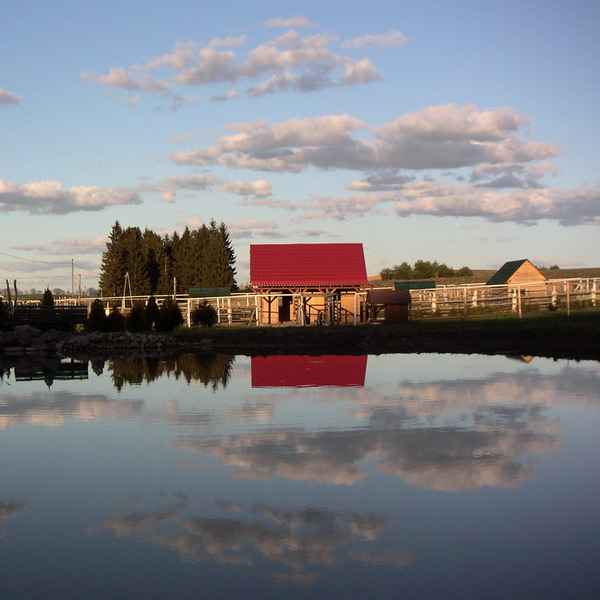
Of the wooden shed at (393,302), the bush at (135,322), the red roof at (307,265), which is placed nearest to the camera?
the wooden shed at (393,302)

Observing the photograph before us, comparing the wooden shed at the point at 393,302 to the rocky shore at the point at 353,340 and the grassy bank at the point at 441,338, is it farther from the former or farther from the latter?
the grassy bank at the point at 441,338

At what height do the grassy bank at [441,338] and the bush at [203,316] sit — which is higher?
the bush at [203,316]

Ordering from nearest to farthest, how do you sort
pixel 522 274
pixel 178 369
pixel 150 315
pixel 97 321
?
pixel 178 369
pixel 97 321
pixel 150 315
pixel 522 274

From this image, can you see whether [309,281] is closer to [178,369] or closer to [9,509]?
[178,369]

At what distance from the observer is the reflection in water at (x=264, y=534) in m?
6.45

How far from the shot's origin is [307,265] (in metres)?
48.4

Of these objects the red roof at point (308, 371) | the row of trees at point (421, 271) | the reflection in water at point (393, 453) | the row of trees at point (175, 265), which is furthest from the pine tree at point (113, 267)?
the reflection in water at point (393, 453)

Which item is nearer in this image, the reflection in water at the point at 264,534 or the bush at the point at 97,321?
the reflection in water at the point at 264,534

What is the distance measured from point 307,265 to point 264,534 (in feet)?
136

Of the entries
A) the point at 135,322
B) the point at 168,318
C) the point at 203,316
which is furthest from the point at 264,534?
the point at 203,316

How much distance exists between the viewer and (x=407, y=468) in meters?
9.54

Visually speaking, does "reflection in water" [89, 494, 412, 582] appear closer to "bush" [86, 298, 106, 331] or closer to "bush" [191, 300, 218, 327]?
"bush" [86, 298, 106, 331]

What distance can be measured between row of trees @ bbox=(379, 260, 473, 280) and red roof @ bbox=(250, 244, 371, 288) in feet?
197

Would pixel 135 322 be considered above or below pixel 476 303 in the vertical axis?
below
